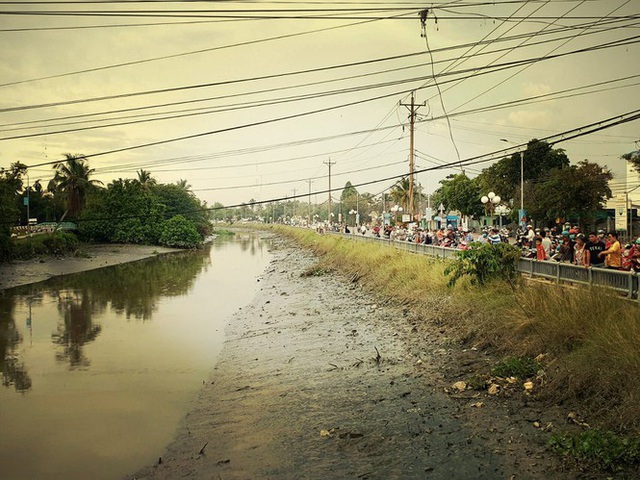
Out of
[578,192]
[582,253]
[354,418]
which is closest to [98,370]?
[354,418]

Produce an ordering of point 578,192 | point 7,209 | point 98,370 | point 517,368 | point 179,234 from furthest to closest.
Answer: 1. point 179,234
2. point 578,192
3. point 7,209
4. point 98,370
5. point 517,368

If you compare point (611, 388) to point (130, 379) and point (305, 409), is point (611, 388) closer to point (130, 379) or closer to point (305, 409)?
point (305, 409)

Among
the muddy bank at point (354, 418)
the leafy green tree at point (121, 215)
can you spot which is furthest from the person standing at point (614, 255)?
the leafy green tree at point (121, 215)

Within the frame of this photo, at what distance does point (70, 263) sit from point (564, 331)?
46.1 metres

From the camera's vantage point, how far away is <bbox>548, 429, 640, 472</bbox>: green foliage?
5.97m

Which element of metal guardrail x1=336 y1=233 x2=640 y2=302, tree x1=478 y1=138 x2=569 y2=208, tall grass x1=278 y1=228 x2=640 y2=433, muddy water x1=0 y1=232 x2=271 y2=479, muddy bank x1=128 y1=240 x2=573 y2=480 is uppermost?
tree x1=478 y1=138 x2=569 y2=208

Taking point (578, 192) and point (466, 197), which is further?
point (466, 197)

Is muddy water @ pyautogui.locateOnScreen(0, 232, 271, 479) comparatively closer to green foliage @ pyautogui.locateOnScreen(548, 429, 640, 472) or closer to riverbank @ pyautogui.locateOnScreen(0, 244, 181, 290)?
riverbank @ pyautogui.locateOnScreen(0, 244, 181, 290)

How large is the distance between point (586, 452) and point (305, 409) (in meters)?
5.06

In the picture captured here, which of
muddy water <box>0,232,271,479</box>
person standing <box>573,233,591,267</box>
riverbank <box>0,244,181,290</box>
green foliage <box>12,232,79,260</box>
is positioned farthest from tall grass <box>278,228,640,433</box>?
green foliage <box>12,232,79,260</box>

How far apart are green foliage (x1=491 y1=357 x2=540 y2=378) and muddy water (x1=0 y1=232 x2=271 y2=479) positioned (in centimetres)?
657

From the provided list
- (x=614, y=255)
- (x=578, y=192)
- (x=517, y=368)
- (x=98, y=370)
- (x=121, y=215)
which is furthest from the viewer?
(x=121, y=215)

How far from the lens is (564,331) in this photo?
30.9ft

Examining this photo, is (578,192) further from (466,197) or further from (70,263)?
(70,263)
